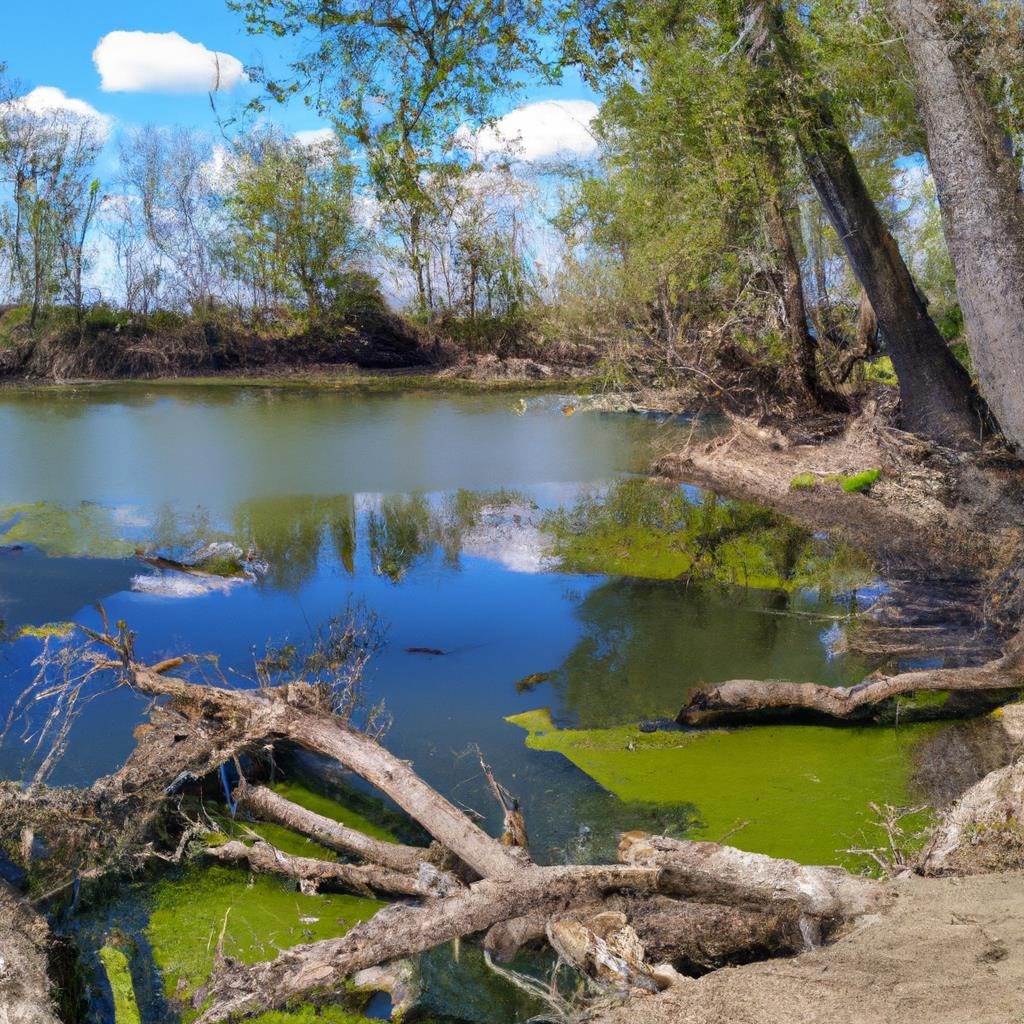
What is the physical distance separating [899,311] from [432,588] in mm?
5565

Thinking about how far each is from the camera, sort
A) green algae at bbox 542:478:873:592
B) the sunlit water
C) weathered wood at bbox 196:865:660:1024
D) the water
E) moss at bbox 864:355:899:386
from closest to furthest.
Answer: weathered wood at bbox 196:865:660:1024
the water
the sunlit water
green algae at bbox 542:478:873:592
moss at bbox 864:355:899:386

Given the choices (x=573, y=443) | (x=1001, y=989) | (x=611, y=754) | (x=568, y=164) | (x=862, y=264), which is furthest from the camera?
(x=568, y=164)

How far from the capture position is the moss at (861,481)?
10328 millimetres

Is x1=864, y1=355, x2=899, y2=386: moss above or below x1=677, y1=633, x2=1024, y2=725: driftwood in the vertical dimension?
above

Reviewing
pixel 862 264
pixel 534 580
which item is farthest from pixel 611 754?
pixel 862 264

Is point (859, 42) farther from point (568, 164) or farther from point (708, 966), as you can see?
point (568, 164)

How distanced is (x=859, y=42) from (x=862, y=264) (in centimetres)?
210

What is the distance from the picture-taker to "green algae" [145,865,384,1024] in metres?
3.73

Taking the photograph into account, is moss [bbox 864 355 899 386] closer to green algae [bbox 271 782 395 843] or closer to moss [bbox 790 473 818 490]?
moss [bbox 790 473 818 490]

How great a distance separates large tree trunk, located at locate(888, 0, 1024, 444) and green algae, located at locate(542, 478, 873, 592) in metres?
2.03

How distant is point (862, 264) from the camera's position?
32.7 ft

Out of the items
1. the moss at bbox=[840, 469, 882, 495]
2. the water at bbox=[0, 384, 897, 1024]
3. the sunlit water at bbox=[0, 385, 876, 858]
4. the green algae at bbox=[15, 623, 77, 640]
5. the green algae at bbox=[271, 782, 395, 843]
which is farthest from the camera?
the moss at bbox=[840, 469, 882, 495]

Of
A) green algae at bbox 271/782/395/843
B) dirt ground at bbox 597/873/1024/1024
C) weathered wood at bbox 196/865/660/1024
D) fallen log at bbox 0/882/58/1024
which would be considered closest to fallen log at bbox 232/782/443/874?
green algae at bbox 271/782/395/843

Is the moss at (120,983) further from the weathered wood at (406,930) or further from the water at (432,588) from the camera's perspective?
the water at (432,588)
